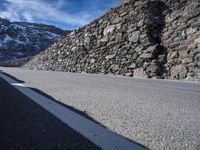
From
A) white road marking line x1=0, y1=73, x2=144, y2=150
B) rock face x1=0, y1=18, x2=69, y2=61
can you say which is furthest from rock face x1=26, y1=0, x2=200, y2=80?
rock face x1=0, y1=18, x2=69, y2=61

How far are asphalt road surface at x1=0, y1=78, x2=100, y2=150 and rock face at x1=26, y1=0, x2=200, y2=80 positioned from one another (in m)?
6.02

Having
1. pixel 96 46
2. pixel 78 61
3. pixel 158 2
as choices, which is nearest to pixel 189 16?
pixel 158 2

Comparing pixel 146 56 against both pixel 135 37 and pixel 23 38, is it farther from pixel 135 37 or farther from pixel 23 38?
pixel 23 38

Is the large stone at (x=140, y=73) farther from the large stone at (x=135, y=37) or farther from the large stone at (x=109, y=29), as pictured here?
the large stone at (x=109, y=29)

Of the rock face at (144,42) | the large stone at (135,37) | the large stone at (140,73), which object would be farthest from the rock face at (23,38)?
the large stone at (140,73)

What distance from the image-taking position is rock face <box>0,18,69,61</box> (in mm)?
87938

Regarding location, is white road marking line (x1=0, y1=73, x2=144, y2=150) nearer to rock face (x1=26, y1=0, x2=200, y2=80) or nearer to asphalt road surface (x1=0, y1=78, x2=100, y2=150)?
asphalt road surface (x1=0, y1=78, x2=100, y2=150)

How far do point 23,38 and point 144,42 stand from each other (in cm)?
10406

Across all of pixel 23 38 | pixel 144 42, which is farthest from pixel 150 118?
pixel 23 38

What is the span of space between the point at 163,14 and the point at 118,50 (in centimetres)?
227

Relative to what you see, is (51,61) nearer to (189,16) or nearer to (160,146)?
(189,16)

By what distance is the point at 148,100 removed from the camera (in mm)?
4219

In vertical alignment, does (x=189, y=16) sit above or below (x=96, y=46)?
above

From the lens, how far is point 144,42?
1105 cm
